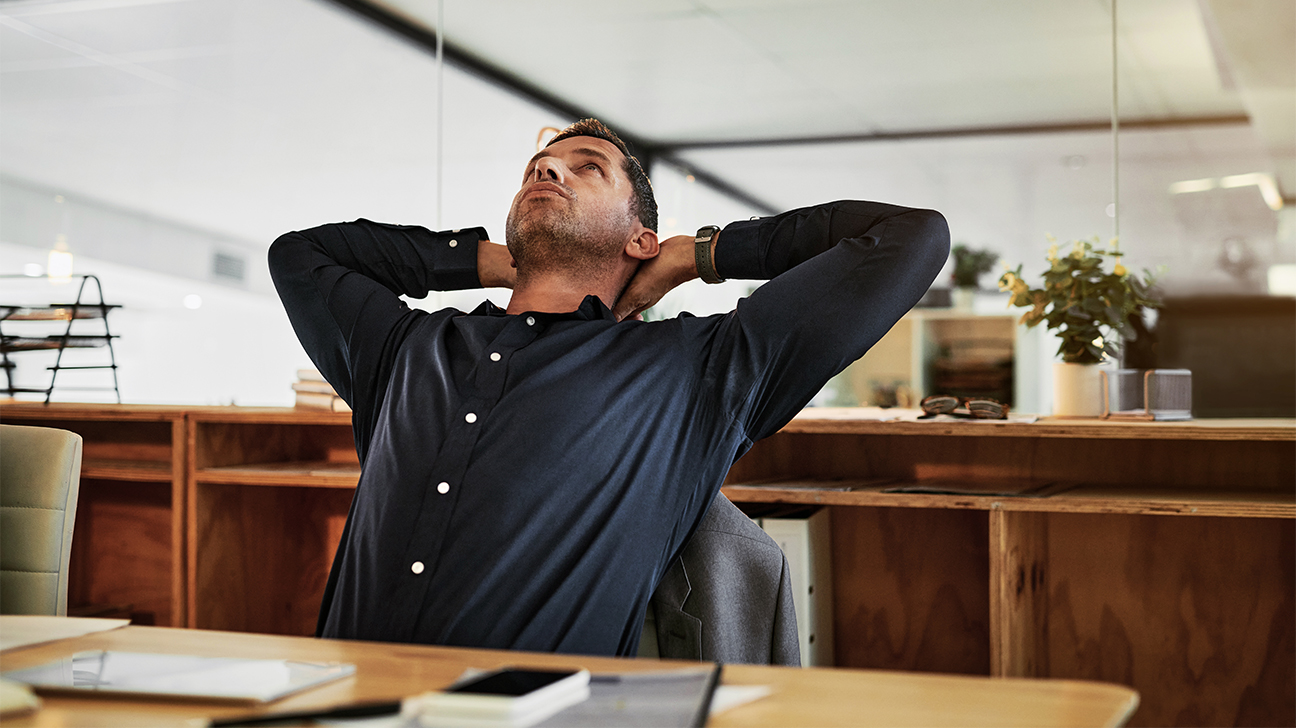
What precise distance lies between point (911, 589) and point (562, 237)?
1461 millimetres

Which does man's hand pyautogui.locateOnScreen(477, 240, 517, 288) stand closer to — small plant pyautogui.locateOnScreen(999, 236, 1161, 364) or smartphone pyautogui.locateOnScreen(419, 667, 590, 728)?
smartphone pyautogui.locateOnScreen(419, 667, 590, 728)

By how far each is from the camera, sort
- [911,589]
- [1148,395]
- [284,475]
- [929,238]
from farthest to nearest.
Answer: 1. [284,475]
2. [911,589]
3. [1148,395]
4. [929,238]

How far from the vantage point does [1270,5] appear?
3457mm

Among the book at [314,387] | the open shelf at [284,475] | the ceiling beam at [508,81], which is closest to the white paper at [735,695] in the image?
the open shelf at [284,475]

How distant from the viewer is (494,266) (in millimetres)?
1762

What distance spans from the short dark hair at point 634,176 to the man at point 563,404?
0.08 meters

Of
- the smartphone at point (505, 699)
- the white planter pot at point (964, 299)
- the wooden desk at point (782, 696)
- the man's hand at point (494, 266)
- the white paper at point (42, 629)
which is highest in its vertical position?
the white planter pot at point (964, 299)

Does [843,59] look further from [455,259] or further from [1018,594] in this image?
[455,259]

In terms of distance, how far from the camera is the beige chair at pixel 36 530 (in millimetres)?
1426

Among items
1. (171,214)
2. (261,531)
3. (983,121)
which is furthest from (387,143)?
(983,121)

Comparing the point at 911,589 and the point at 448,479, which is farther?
the point at 911,589

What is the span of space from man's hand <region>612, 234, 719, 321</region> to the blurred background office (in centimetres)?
254

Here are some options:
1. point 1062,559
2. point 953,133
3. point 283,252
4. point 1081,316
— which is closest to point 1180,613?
point 1062,559

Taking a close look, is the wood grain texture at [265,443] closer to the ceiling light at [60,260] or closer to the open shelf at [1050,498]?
the open shelf at [1050,498]
